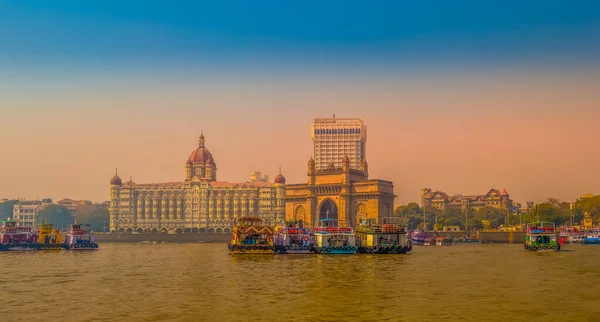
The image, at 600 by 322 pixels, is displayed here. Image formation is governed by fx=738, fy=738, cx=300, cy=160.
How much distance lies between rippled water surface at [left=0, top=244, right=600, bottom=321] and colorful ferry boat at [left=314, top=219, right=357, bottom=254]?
24570 millimetres

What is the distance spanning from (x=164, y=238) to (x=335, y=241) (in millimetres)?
96960

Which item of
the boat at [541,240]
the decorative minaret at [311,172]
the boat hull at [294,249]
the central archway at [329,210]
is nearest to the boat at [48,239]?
the boat hull at [294,249]

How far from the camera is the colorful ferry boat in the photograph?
9694 centimetres

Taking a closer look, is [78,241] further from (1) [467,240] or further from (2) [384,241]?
(1) [467,240]

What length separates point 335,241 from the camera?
3903 inches

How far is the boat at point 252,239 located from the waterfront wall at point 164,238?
278 ft

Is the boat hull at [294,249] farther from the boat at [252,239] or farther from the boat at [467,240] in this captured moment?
the boat at [467,240]

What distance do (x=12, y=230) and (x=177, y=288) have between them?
3003 inches

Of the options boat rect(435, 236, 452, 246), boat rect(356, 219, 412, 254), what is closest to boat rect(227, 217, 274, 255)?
boat rect(356, 219, 412, 254)

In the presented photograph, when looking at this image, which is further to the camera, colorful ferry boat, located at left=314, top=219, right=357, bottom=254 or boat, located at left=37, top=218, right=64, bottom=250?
boat, located at left=37, top=218, right=64, bottom=250

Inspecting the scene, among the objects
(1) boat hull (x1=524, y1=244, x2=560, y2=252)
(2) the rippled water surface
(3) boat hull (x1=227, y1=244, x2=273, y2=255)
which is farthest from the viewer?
(1) boat hull (x1=524, y1=244, x2=560, y2=252)

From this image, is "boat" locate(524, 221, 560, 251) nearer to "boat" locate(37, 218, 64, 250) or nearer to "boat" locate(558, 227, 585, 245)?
"boat" locate(558, 227, 585, 245)

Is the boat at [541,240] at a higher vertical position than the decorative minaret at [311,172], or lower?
lower

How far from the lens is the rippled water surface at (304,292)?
123 ft
